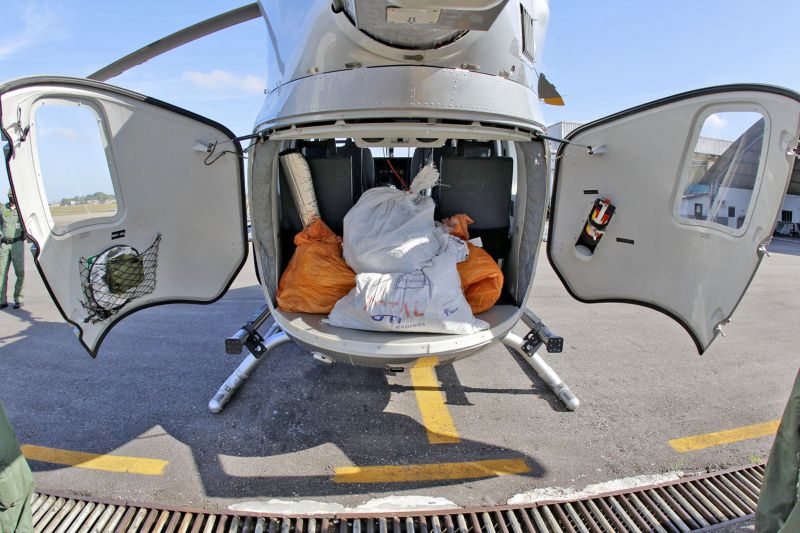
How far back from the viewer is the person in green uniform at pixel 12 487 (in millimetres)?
1399

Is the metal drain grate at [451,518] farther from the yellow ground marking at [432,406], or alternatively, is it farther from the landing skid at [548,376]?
the landing skid at [548,376]

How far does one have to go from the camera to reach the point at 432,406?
3.02 metres

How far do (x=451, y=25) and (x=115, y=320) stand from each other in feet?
8.60

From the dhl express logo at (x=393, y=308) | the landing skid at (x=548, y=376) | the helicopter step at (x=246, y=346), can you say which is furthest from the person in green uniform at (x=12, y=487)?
the landing skid at (x=548, y=376)

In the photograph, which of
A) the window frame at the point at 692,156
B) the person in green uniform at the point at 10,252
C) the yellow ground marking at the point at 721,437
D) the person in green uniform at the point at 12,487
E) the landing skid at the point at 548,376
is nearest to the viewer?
the person in green uniform at the point at 12,487

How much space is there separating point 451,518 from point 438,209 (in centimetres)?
219

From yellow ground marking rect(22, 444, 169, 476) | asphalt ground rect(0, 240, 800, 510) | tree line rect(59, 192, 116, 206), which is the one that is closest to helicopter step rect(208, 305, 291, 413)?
asphalt ground rect(0, 240, 800, 510)

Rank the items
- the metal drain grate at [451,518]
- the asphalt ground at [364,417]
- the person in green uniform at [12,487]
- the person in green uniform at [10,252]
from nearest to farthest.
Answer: the person in green uniform at [12,487] < the metal drain grate at [451,518] < the asphalt ground at [364,417] < the person in green uniform at [10,252]

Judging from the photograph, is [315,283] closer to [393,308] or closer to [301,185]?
[393,308]

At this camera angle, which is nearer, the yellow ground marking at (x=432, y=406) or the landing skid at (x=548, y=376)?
the yellow ground marking at (x=432, y=406)

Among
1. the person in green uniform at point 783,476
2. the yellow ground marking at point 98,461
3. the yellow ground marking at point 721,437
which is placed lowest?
the yellow ground marking at point 721,437

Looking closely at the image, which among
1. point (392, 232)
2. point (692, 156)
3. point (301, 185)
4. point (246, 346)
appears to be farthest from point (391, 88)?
point (692, 156)

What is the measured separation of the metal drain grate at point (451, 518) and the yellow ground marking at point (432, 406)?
643mm

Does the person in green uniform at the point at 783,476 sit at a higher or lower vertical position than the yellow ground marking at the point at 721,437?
higher
